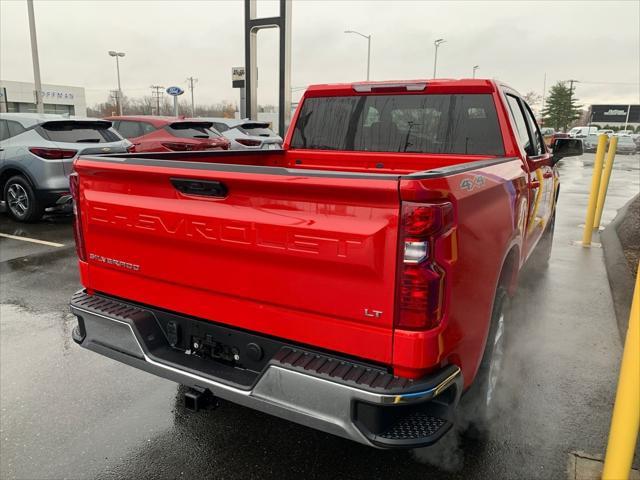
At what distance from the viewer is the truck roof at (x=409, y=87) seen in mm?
3789

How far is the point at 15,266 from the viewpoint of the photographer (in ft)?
21.3

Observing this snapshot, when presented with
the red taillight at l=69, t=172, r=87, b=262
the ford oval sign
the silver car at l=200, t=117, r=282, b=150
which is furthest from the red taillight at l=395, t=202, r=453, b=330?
the ford oval sign

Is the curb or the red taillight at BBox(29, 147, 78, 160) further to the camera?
the red taillight at BBox(29, 147, 78, 160)

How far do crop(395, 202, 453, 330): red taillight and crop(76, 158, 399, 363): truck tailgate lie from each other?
4 centimetres

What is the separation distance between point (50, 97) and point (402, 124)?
224ft

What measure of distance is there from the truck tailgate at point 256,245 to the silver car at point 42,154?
6.09 m

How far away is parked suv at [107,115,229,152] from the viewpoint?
10727 millimetres

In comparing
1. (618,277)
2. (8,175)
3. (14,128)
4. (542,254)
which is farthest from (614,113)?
(8,175)

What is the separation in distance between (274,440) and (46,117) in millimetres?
8238

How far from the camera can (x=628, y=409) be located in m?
2.10

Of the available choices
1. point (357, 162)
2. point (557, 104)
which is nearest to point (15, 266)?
point (357, 162)

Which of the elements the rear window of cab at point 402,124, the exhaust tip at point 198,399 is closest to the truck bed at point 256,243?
the exhaust tip at point 198,399

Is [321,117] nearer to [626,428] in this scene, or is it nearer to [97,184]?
[97,184]

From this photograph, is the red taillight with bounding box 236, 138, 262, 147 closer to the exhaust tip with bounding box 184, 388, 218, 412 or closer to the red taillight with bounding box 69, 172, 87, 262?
the red taillight with bounding box 69, 172, 87, 262
